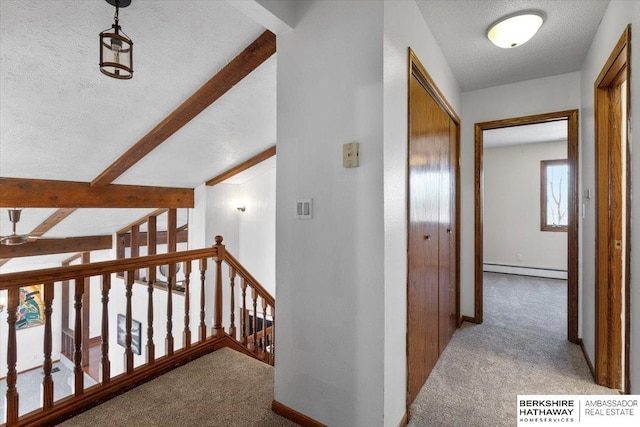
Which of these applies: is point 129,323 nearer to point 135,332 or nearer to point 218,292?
point 218,292

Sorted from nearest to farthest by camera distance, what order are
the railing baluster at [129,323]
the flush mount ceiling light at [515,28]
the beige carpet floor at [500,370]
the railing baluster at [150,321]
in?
1. the beige carpet floor at [500,370]
2. the flush mount ceiling light at [515,28]
3. the railing baluster at [129,323]
4. the railing baluster at [150,321]

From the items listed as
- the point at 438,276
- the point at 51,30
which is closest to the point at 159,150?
the point at 51,30

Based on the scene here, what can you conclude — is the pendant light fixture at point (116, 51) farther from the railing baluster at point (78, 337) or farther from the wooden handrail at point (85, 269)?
the railing baluster at point (78, 337)

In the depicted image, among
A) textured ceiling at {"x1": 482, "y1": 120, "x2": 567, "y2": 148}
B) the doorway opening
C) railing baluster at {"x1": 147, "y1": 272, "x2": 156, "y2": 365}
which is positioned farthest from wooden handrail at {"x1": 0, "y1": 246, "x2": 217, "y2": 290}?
textured ceiling at {"x1": 482, "y1": 120, "x2": 567, "y2": 148}

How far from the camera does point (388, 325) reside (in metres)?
1.53

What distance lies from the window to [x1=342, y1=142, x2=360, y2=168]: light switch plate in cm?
558

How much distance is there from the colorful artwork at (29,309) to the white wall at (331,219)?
A: 23.7 ft

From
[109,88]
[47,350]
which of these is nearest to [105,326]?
[47,350]

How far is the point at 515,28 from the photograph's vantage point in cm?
205

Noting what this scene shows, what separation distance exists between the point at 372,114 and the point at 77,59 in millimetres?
2052

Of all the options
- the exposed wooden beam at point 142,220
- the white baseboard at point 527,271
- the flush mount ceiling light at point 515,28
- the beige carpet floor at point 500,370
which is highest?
the flush mount ceiling light at point 515,28

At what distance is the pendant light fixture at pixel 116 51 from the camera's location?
163cm

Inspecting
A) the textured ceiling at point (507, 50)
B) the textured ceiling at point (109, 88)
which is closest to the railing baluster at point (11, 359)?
the textured ceiling at point (109, 88)

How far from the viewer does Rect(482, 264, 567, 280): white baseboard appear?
536 cm
